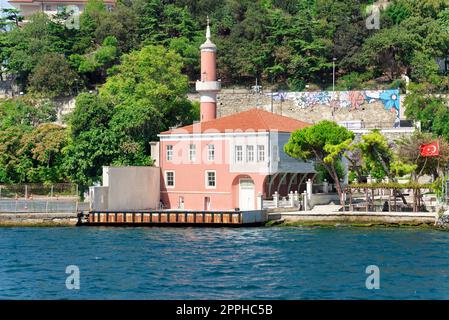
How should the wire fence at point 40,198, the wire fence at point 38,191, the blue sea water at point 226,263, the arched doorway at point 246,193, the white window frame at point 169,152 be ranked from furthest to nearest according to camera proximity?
the wire fence at point 38,191 < the white window frame at point 169,152 < the arched doorway at point 246,193 < the wire fence at point 40,198 < the blue sea water at point 226,263

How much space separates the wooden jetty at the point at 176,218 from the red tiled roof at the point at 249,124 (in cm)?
670

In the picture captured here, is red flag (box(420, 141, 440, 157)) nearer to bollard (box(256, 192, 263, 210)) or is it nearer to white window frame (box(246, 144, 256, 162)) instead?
bollard (box(256, 192, 263, 210))

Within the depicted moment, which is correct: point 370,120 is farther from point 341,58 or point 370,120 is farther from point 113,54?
point 113,54

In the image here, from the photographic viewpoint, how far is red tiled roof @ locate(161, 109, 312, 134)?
6112 centimetres

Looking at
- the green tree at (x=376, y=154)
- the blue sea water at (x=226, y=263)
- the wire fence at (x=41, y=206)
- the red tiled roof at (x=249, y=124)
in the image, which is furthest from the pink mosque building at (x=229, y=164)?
the blue sea water at (x=226, y=263)

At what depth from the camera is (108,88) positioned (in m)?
77.9

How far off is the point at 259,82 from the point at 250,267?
2093 inches

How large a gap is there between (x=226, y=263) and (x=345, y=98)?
45.4 m

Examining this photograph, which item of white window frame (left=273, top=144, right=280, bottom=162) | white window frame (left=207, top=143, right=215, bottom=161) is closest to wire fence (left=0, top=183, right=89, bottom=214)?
white window frame (left=207, top=143, right=215, bottom=161)

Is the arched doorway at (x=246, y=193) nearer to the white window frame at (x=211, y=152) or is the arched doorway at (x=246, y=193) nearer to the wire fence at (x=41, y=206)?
the white window frame at (x=211, y=152)

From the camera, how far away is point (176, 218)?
56.3 meters

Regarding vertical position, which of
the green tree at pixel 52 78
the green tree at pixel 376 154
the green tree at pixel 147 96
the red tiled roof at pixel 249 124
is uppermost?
the green tree at pixel 52 78

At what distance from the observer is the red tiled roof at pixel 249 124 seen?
61.1 meters

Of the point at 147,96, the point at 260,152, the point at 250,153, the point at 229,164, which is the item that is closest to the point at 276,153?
the point at 260,152
